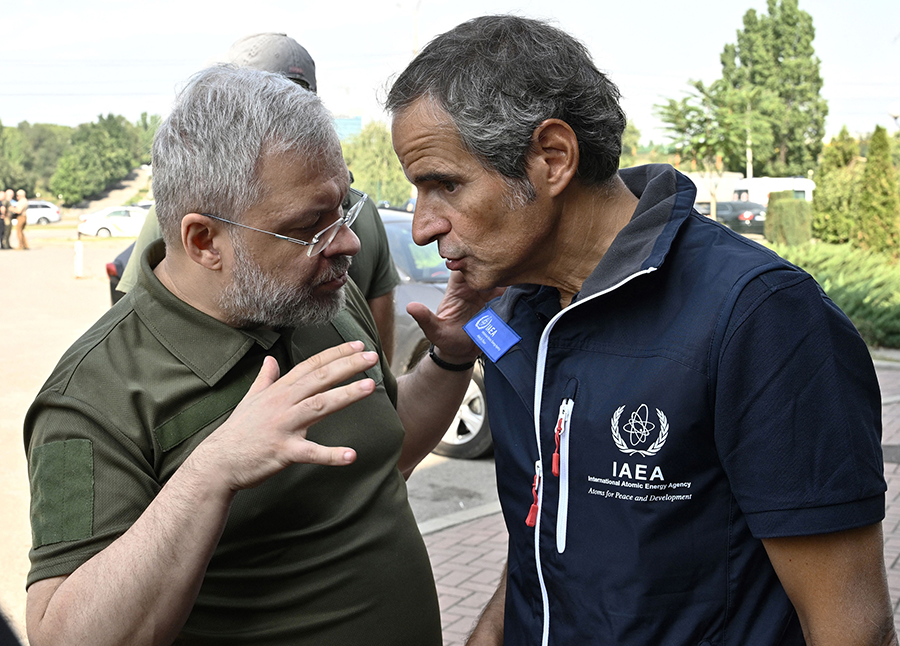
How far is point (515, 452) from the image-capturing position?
195 cm

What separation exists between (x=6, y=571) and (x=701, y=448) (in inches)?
187

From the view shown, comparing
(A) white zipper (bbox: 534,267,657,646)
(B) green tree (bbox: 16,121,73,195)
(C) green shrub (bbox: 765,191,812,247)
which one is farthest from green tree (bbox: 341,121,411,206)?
(B) green tree (bbox: 16,121,73,195)

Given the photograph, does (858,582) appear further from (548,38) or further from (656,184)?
(548,38)

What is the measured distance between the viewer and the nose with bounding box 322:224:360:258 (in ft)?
7.45

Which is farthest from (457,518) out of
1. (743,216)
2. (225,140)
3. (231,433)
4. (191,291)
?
(743,216)

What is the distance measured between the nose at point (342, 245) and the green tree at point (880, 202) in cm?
1658

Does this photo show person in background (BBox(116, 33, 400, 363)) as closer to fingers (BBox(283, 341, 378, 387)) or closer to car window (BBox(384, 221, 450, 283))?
fingers (BBox(283, 341, 378, 387))

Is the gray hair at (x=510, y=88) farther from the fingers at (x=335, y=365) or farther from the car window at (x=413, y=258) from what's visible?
the car window at (x=413, y=258)

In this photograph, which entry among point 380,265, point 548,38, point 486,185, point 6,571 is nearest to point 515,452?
point 486,185

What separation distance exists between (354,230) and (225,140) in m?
1.80

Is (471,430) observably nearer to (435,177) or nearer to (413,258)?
(413,258)

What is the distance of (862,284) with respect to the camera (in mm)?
13516

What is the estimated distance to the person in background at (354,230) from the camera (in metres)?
3.81

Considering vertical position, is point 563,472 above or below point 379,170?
above
